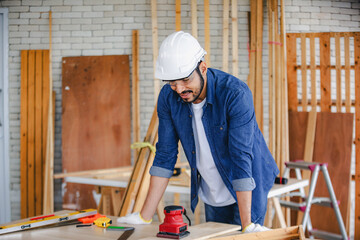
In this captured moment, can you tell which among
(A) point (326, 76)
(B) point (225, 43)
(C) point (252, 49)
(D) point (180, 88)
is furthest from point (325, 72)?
(D) point (180, 88)

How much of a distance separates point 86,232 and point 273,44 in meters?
3.33

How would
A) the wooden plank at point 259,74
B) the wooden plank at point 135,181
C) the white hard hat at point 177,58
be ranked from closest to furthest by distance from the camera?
the white hard hat at point 177,58 → the wooden plank at point 135,181 → the wooden plank at point 259,74

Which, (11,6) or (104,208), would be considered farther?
(11,6)

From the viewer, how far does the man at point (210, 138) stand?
5.75 feet

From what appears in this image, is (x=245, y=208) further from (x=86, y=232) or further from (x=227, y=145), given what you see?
(x=86, y=232)

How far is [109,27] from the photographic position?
210 inches

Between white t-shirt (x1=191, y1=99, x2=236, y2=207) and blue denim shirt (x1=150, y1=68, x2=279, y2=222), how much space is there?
0.03m

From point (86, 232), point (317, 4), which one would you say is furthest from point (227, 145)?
point (317, 4)

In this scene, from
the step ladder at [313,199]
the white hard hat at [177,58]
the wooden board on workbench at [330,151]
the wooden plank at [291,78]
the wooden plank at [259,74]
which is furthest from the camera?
the wooden plank at [291,78]

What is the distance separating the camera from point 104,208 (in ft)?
12.0

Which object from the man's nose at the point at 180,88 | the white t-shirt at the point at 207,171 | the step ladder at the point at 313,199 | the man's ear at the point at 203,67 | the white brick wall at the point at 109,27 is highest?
the white brick wall at the point at 109,27

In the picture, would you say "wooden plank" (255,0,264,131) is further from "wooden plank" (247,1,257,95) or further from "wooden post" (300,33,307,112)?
"wooden post" (300,33,307,112)

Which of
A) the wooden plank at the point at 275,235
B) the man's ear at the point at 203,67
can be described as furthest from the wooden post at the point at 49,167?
the wooden plank at the point at 275,235

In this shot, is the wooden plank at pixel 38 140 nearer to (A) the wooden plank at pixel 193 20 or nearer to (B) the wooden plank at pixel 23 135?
(B) the wooden plank at pixel 23 135
